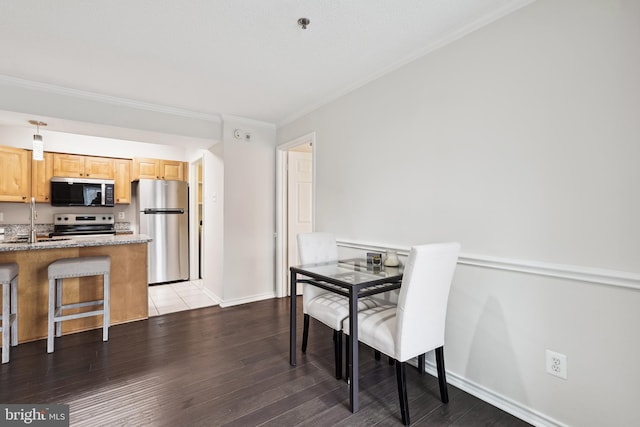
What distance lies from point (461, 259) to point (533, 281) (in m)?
0.42

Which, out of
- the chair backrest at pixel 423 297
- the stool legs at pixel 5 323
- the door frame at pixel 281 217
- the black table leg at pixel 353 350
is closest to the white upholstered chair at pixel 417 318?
the chair backrest at pixel 423 297

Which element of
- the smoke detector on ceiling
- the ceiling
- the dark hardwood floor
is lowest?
the dark hardwood floor

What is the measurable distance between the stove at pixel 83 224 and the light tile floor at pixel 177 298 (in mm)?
1220

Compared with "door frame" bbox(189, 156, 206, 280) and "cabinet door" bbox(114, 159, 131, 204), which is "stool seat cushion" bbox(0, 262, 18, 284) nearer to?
"cabinet door" bbox(114, 159, 131, 204)

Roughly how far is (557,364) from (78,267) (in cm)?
362

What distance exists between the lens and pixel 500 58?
1.81 m

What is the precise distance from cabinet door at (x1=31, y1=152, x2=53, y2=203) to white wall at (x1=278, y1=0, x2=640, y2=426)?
4.86 metres

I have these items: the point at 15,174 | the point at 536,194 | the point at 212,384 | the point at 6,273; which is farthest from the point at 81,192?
the point at 536,194

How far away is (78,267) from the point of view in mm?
2672

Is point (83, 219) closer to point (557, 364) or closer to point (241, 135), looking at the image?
point (241, 135)

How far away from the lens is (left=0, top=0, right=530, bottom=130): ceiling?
1787mm

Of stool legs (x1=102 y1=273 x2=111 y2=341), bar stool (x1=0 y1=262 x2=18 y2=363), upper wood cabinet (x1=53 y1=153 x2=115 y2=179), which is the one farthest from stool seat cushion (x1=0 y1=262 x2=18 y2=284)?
upper wood cabinet (x1=53 y1=153 x2=115 y2=179)

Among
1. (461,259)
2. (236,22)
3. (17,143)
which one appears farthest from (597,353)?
(17,143)

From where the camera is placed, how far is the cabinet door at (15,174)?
3.88 meters
